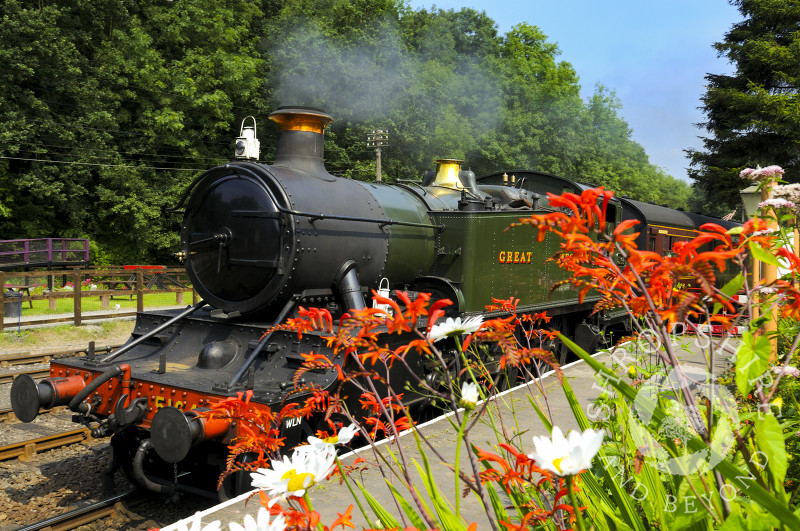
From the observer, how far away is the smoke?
26797 millimetres

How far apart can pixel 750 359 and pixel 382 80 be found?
29311 millimetres

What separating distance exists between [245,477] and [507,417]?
82.2 inches

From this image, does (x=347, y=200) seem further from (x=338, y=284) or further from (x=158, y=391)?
(x=158, y=391)

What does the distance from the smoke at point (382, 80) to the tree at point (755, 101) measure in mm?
11310

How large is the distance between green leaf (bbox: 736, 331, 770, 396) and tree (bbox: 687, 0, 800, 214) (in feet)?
71.8

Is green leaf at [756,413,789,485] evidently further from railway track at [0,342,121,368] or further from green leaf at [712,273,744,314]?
railway track at [0,342,121,368]

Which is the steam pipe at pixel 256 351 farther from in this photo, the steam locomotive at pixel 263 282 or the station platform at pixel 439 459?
the station platform at pixel 439 459

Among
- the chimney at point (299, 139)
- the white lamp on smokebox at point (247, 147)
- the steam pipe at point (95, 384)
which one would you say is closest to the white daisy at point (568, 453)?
the steam pipe at point (95, 384)

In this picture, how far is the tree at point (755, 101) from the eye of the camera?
20.2 m

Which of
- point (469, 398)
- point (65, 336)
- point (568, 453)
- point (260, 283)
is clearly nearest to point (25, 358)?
point (65, 336)

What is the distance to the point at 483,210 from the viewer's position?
700cm

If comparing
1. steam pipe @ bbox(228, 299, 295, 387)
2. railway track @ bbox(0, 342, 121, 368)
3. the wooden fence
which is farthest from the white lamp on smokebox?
the wooden fence

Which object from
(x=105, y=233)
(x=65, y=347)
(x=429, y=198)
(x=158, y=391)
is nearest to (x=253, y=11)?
(x=105, y=233)

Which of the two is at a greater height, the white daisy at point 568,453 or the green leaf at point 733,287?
the green leaf at point 733,287
